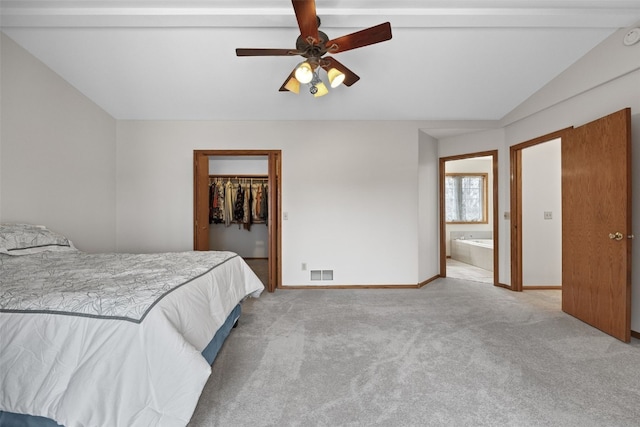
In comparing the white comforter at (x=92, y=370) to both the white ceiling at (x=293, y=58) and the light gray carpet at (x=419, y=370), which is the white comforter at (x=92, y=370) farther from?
the white ceiling at (x=293, y=58)

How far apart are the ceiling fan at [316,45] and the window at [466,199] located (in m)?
4.80

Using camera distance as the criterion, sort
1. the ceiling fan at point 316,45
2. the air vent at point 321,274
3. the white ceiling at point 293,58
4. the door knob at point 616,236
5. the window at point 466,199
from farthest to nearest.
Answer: the window at point 466,199
the air vent at point 321,274
the door knob at point 616,236
the white ceiling at point 293,58
the ceiling fan at point 316,45

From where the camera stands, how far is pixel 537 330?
2.32 m

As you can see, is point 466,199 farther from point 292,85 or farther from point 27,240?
point 27,240

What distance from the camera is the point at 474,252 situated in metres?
5.08

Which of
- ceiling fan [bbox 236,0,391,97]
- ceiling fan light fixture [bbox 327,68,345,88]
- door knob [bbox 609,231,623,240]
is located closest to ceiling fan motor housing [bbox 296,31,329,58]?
ceiling fan [bbox 236,0,391,97]

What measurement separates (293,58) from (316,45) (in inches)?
37.1

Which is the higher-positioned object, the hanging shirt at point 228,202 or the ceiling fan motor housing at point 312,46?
the ceiling fan motor housing at point 312,46

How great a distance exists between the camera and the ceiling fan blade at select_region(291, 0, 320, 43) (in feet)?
4.72

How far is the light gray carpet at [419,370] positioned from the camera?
136cm

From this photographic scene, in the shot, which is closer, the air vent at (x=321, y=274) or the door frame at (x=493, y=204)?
the air vent at (x=321, y=274)

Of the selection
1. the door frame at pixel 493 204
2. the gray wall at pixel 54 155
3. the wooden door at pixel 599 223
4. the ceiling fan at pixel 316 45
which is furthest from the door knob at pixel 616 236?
the gray wall at pixel 54 155

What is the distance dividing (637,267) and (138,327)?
3496 mm

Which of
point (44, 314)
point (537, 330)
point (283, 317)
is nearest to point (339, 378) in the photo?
point (283, 317)
